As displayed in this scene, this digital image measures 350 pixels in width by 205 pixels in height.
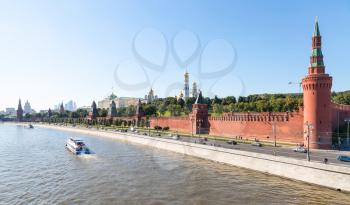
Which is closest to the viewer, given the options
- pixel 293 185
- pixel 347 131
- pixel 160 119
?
pixel 293 185

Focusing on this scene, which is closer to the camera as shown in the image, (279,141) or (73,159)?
(73,159)

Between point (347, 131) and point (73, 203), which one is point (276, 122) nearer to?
point (347, 131)

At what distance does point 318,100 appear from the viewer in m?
36.3

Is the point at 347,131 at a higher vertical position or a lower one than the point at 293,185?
higher

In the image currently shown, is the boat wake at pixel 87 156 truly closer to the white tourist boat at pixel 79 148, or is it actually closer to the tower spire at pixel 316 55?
the white tourist boat at pixel 79 148

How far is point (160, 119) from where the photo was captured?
80.5 meters

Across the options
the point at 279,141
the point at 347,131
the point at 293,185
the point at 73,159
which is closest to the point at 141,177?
the point at 293,185

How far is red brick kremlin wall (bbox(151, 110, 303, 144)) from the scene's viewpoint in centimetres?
4147

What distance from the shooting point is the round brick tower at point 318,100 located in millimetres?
35844

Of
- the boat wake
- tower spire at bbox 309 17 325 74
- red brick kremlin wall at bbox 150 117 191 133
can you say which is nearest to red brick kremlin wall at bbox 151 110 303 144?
red brick kremlin wall at bbox 150 117 191 133

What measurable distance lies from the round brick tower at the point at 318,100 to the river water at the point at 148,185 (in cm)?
1092

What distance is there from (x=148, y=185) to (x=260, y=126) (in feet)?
87.4

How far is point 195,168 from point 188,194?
9828 mm

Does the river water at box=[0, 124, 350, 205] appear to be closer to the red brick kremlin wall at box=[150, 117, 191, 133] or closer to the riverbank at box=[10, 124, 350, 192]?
the riverbank at box=[10, 124, 350, 192]
